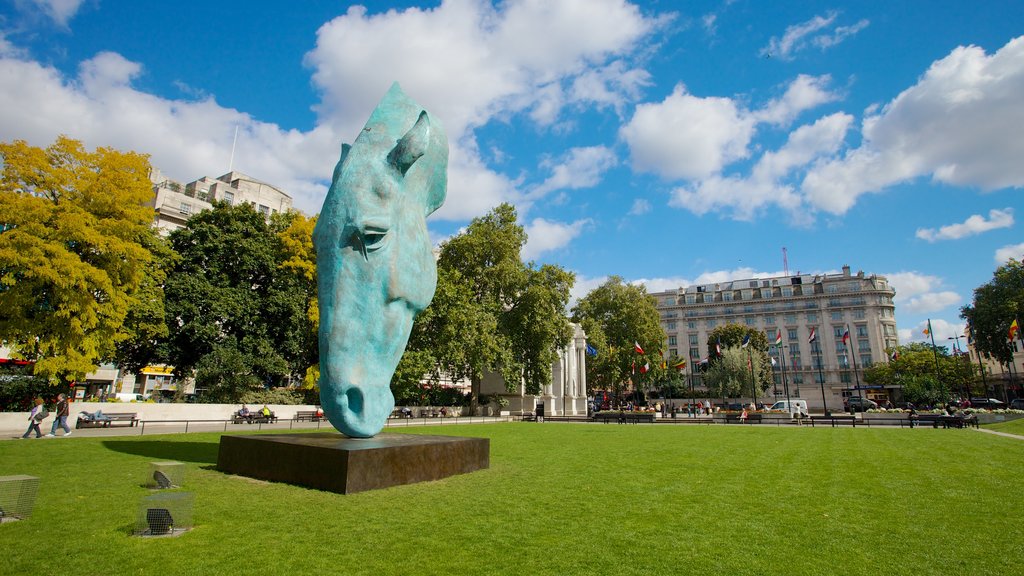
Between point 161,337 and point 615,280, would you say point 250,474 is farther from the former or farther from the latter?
point 615,280

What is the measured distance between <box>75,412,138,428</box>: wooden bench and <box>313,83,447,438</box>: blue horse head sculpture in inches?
714

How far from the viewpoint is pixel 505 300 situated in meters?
40.6

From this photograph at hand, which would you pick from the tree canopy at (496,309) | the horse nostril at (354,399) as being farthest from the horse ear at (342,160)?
the tree canopy at (496,309)

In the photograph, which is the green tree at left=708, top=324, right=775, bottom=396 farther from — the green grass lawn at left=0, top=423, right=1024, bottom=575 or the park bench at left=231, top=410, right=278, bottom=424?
the green grass lawn at left=0, top=423, right=1024, bottom=575

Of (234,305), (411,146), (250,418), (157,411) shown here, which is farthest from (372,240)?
(234,305)

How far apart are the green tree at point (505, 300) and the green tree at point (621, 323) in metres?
15.0

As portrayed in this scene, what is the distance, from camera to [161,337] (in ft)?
90.2

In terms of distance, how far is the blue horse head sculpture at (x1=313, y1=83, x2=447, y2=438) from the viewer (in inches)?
318

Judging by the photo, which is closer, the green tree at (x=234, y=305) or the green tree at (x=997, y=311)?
the green tree at (x=234, y=305)

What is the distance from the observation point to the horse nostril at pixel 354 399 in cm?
813

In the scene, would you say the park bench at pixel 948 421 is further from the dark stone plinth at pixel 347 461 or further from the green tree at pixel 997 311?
the green tree at pixel 997 311

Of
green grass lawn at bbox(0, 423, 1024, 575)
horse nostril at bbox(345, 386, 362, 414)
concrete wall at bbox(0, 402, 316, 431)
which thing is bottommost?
green grass lawn at bbox(0, 423, 1024, 575)

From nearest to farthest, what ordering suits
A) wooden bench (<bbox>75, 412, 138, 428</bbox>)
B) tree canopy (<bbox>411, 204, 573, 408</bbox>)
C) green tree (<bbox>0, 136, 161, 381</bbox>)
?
green tree (<bbox>0, 136, 161, 381</bbox>) < wooden bench (<bbox>75, 412, 138, 428</bbox>) < tree canopy (<bbox>411, 204, 573, 408</bbox>)

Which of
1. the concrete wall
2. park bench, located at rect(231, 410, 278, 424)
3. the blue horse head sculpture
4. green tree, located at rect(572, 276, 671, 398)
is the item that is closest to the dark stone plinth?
the blue horse head sculpture
